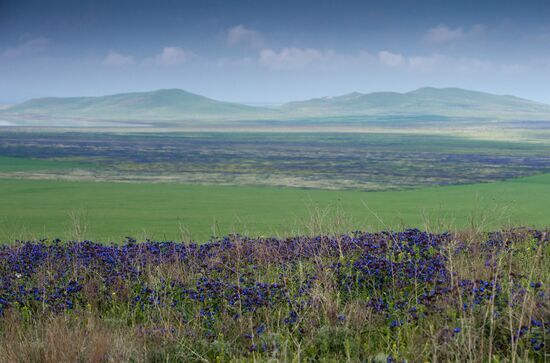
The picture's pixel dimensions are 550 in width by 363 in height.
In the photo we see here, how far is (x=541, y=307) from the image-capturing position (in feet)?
20.4

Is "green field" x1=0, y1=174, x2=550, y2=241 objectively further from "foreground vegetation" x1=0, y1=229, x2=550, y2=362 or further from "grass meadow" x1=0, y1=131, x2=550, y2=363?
"foreground vegetation" x1=0, y1=229, x2=550, y2=362

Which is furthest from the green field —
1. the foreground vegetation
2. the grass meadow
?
the foreground vegetation

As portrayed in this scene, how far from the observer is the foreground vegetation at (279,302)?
5.90 m

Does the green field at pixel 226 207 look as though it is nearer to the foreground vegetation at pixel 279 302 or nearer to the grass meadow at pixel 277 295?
the grass meadow at pixel 277 295

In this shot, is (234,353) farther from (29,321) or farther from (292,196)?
(292,196)

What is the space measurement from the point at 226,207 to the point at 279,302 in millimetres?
16458

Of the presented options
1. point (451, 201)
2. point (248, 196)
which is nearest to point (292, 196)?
point (248, 196)

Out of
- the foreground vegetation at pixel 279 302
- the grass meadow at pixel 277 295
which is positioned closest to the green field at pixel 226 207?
the grass meadow at pixel 277 295

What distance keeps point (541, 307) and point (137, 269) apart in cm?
437

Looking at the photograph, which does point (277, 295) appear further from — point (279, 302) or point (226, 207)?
point (226, 207)

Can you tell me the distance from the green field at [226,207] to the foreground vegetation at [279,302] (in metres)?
4.73

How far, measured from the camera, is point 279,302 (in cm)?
715

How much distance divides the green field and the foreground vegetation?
186 inches

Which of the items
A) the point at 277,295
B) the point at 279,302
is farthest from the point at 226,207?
the point at 279,302
